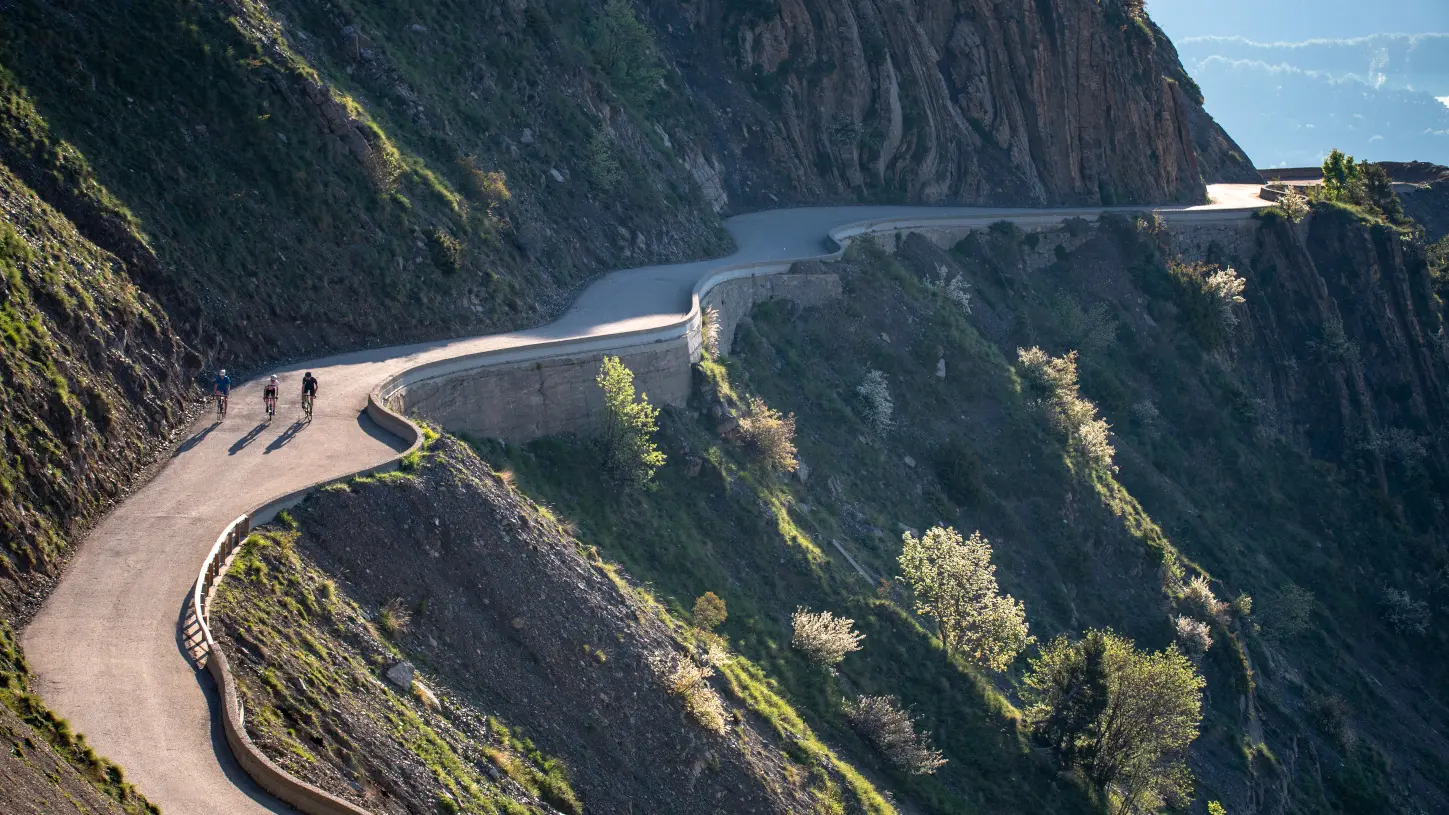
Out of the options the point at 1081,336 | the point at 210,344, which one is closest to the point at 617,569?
the point at 210,344

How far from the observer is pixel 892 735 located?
3100cm

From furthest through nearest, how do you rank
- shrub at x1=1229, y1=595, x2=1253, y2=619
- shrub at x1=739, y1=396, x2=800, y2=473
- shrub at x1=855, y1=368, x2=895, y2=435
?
shrub at x1=1229, y1=595, x2=1253, y2=619 → shrub at x1=855, y1=368, x2=895, y2=435 → shrub at x1=739, y1=396, x2=800, y2=473

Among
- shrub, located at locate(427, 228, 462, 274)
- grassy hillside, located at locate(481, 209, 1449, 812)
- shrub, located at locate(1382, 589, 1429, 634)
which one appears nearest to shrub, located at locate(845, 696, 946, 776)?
grassy hillside, located at locate(481, 209, 1449, 812)

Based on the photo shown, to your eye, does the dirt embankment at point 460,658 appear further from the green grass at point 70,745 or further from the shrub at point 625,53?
the shrub at point 625,53

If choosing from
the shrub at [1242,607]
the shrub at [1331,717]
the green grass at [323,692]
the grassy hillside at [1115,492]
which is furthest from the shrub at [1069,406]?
the green grass at [323,692]

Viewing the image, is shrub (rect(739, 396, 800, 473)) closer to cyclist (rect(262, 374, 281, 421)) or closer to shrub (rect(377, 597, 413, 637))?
cyclist (rect(262, 374, 281, 421))

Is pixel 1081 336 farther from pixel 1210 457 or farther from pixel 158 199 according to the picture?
pixel 158 199

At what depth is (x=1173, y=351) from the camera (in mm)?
65125

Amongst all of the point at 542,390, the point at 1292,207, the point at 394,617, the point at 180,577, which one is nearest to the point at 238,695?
the point at 180,577

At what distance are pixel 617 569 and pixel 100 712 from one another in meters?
15.2

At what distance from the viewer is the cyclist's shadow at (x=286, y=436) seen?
25.5 meters

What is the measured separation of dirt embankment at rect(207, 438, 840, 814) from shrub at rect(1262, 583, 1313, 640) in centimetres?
3123

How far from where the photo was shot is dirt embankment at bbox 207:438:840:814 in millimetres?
18422

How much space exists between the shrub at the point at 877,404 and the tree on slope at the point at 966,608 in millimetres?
9706
